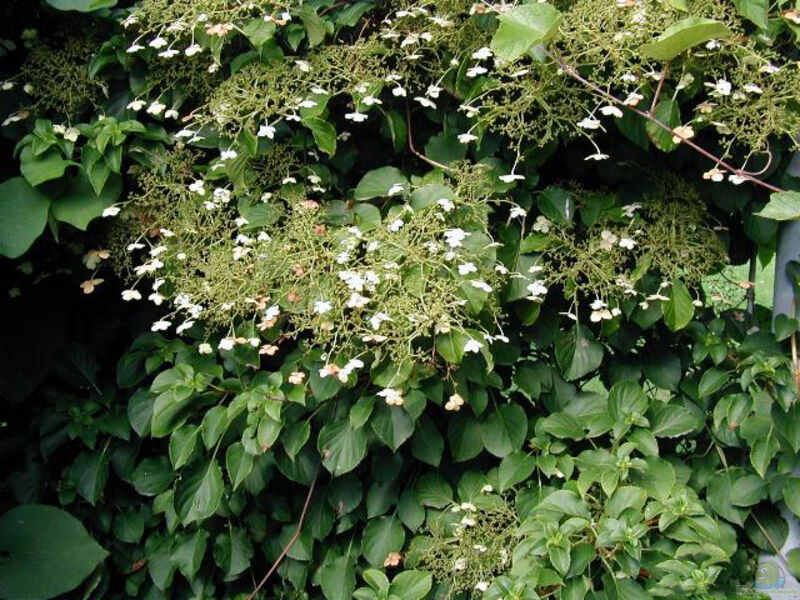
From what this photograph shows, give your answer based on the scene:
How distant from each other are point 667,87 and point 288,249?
102 cm

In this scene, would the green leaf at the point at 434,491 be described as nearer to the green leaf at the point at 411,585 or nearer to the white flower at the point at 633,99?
the green leaf at the point at 411,585

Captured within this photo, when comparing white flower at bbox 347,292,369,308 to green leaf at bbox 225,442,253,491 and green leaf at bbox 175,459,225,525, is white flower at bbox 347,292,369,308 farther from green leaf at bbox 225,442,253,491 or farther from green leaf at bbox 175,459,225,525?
green leaf at bbox 175,459,225,525

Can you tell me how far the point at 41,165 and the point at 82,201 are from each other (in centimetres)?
14

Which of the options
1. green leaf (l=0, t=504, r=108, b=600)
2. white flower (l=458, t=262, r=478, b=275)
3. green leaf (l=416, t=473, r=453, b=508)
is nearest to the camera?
white flower (l=458, t=262, r=478, b=275)

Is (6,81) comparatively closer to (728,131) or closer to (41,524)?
(41,524)

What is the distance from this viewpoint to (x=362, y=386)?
245 cm

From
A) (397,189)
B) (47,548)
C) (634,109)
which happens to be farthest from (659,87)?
(47,548)

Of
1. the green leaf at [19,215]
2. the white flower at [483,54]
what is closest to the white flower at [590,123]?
the white flower at [483,54]

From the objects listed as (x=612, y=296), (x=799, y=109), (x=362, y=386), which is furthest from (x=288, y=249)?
(x=799, y=109)

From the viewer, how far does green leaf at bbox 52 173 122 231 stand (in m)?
2.52

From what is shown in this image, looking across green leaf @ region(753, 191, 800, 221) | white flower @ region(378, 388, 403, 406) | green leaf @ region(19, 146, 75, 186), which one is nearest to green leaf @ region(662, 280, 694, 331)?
green leaf @ region(753, 191, 800, 221)

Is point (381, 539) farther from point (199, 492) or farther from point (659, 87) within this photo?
point (659, 87)

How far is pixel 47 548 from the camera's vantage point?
2.72 m

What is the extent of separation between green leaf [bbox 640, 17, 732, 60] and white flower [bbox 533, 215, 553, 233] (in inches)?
18.9
